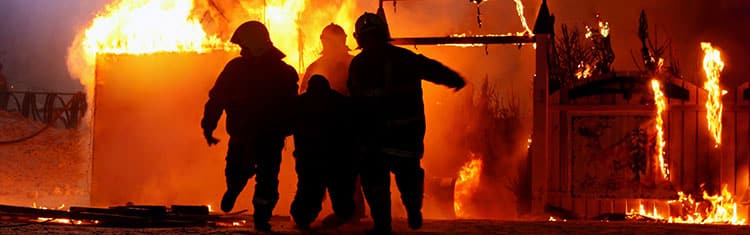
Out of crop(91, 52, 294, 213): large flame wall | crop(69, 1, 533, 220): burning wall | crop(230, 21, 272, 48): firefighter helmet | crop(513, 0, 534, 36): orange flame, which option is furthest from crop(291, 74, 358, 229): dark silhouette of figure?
crop(91, 52, 294, 213): large flame wall

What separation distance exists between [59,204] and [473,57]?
8.24 m

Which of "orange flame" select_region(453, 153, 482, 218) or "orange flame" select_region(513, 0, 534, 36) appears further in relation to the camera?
"orange flame" select_region(453, 153, 482, 218)

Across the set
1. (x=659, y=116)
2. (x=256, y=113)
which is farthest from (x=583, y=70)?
(x=256, y=113)

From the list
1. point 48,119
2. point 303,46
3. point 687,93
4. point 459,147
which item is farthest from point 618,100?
point 48,119

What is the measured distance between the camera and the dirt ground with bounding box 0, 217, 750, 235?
786 centimetres

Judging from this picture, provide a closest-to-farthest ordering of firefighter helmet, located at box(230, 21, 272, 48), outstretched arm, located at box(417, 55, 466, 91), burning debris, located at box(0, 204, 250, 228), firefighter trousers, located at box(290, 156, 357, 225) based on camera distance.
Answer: outstretched arm, located at box(417, 55, 466, 91) → firefighter helmet, located at box(230, 21, 272, 48) → firefighter trousers, located at box(290, 156, 357, 225) → burning debris, located at box(0, 204, 250, 228)

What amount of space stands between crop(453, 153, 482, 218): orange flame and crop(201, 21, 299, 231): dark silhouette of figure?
7.03m

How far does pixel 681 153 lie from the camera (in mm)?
11766

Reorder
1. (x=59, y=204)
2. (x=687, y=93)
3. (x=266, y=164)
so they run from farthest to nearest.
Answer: (x=59, y=204) < (x=687, y=93) < (x=266, y=164)

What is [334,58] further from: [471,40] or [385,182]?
[471,40]

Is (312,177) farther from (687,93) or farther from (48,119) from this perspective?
(48,119)

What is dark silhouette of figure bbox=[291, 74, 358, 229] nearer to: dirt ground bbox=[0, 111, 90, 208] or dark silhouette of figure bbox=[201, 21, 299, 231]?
dark silhouette of figure bbox=[201, 21, 299, 231]

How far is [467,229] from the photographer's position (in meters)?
8.36

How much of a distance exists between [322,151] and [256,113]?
0.65m
